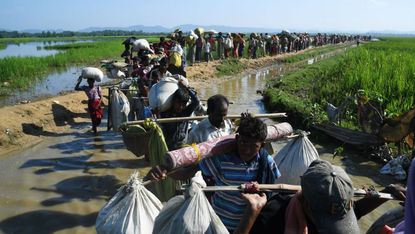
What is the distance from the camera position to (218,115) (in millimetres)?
3182

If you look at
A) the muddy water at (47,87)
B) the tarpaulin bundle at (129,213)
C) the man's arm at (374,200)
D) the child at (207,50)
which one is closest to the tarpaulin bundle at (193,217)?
the tarpaulin bundle at (129,213)

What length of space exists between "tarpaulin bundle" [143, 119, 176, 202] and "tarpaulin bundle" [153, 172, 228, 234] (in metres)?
1.68

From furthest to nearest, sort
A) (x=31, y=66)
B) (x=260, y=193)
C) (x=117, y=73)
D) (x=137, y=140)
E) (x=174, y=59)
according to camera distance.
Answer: (x=31, y=66)
(x=117, y=73)
(x=174, y=59)
(x=137, y=140)
(x=260, y=193)

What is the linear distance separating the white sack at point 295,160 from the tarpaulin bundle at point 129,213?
4.19 feet

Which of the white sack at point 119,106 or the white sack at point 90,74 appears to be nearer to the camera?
the white sack at point 119,106

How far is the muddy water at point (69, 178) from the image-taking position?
4.36 metres

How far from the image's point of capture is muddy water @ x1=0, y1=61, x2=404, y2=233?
14.3ft

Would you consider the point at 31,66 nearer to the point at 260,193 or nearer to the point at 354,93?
the point at 354,93

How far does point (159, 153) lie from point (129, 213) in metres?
1.53

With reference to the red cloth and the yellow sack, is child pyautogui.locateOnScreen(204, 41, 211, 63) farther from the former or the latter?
the yellow sack

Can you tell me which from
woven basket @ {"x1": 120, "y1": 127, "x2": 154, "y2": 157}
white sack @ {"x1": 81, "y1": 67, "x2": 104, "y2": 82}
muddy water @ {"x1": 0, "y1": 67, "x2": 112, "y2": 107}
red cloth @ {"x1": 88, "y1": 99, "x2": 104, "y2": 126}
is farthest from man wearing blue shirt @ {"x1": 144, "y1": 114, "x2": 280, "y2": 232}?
muddy water @ {"x1": 0, "y1": 67, "x2": 112, "y2": 107}

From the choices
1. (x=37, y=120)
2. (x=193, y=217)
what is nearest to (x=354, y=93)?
(x=37, y=120)

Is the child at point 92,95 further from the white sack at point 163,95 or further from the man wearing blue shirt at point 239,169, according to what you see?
the man wearing blue shirt at point 239,169

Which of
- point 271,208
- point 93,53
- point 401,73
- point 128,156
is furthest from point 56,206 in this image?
point 93,53
